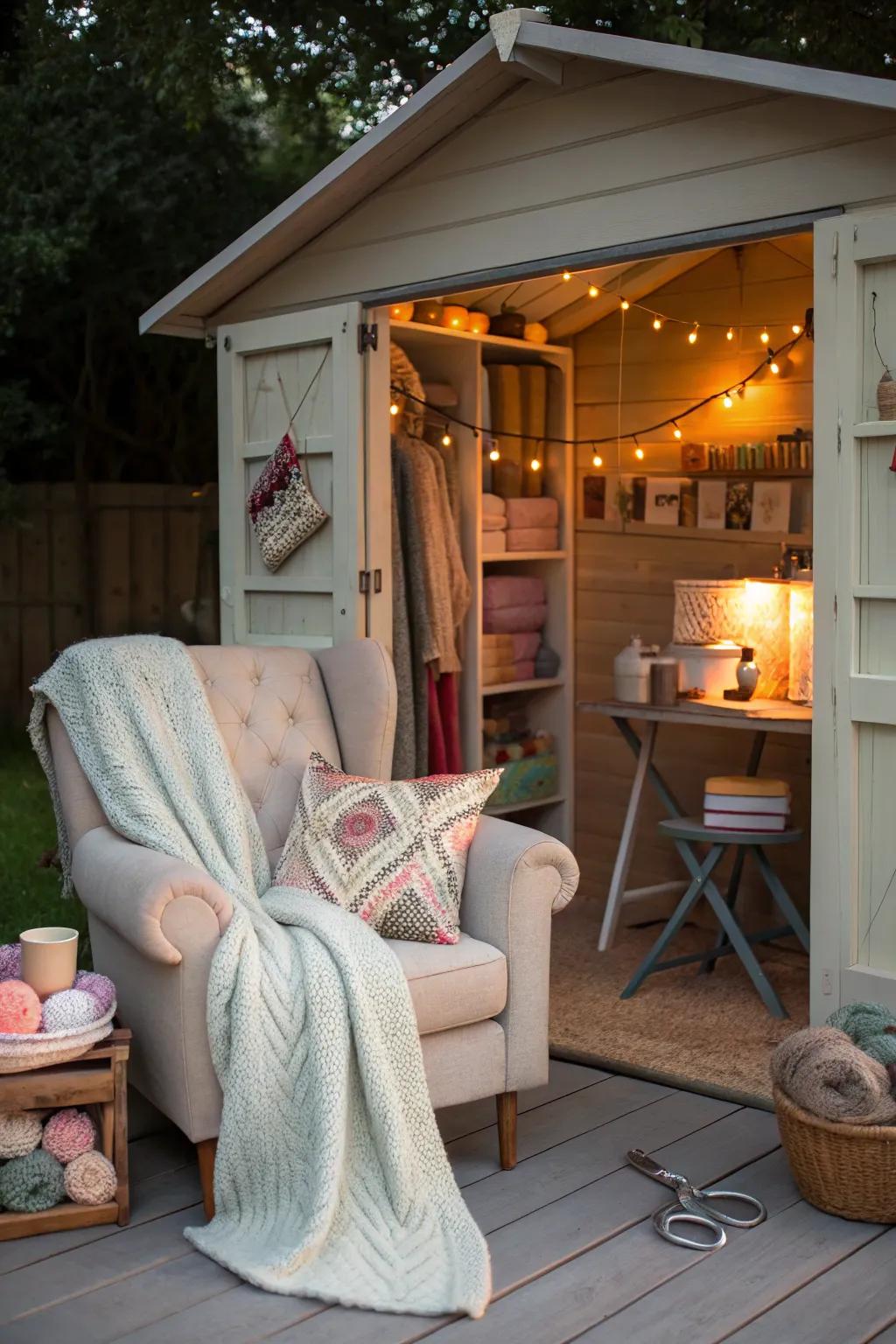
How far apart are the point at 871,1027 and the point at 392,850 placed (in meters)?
1.04

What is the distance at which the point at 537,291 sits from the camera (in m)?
5.05

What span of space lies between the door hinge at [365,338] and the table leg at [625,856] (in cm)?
143

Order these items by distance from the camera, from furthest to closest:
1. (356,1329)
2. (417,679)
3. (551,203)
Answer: (417,679) → (551,203) → (356,1329)

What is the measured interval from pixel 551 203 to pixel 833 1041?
7.40ft

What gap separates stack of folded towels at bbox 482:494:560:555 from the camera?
5.21 metres

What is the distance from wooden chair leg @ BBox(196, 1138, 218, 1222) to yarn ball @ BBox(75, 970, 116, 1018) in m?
0.31

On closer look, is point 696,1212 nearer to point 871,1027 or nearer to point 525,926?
point 871,1027

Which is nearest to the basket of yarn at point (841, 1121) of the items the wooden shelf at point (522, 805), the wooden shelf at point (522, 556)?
the wooden shelf at point (522, 805)

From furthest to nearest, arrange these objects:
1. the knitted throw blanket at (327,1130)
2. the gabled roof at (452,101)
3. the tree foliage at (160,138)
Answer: the tree foliage at (160,138), the gabled roof at (452,101), the knitted throw blanket at (327,1130)

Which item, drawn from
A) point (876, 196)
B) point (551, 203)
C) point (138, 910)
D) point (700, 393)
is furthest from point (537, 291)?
point (138, 910)

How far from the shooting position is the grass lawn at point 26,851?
5195 millimetres

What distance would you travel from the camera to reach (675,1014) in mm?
4066

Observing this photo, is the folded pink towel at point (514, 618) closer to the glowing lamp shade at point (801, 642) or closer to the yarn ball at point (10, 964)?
the glowing lamp shade at point (801, 642)

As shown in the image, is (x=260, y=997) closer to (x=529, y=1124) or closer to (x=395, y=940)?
(x=395, y=940)
